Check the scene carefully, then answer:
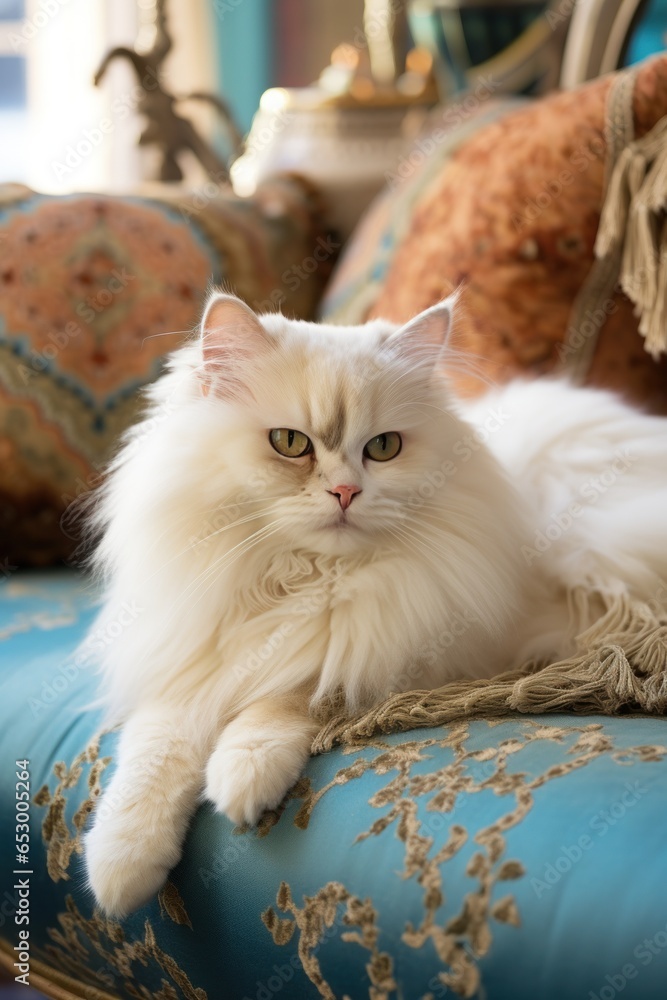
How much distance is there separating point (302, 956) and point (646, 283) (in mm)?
1090

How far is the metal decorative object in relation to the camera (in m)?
2.57

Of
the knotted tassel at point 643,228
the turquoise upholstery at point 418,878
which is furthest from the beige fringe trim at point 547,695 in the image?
the knotted tassel at point 643,228

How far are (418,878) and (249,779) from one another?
182 millimetres

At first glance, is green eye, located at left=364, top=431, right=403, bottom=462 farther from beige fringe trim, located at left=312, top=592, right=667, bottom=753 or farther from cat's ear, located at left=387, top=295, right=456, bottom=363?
beige fringe trim, located at left=312, top=592, right=667, bottom=753

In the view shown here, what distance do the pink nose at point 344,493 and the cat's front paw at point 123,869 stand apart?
39 centimetres

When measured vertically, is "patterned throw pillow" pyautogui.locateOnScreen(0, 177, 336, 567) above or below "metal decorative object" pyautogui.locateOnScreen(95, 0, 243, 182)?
below

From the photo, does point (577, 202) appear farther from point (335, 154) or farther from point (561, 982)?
point (561, 982)

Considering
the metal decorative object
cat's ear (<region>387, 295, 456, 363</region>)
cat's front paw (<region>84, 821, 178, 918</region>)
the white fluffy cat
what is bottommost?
cat's front paw (<region>84, 821, 178, 918</region>)

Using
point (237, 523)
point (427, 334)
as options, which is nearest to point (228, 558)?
point (237, 523)

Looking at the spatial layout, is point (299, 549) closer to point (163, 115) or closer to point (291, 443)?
point (291, 443)

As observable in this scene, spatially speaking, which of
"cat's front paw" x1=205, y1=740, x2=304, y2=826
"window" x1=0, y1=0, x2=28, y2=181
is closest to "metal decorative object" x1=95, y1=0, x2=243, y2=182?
"window" x1=0, y1=0, x2=28, y2=181

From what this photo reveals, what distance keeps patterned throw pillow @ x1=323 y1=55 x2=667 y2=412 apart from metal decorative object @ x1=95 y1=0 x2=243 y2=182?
1088 mm

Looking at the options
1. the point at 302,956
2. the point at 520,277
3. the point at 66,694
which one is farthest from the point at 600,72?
the point at 302,956

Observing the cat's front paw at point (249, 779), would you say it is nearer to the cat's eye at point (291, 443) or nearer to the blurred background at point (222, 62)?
the cat's eye at point (291, 443)
